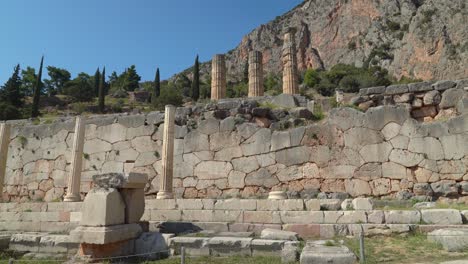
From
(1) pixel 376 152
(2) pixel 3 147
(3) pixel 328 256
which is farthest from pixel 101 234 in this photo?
(2) pixel 3 147

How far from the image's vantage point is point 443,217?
23.7 feet

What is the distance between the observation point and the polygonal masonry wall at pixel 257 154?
9.94 m

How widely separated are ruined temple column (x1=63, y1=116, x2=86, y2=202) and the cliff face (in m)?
43.3

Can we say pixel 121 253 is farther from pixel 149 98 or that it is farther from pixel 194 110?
pixel 149 98

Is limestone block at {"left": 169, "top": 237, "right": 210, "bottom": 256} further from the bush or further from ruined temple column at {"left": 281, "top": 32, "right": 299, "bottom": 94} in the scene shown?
the bush

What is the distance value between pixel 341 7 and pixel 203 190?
7423cm

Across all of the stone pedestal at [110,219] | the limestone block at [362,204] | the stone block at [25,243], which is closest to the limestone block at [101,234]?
the stone pedestal at [110,219]

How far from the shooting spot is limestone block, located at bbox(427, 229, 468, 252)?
5934 mm

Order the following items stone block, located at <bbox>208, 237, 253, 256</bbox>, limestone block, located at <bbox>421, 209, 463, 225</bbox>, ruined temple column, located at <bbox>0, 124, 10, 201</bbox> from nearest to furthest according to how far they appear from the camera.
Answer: stone block, located at <bbox>208, 237, 253, 256</bbox>, limestone block, located at <bbox>421, 209, 463, 225</bbox>, ruined temple column, located at <bbox>0, 124, 10, 201</bbox>

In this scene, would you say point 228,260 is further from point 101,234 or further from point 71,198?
point 71,198

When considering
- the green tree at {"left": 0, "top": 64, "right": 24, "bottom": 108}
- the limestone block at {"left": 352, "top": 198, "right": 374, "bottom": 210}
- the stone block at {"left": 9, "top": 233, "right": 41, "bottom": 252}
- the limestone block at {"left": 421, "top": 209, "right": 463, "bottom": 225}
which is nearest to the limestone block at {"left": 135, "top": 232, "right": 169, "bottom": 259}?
the stone block at {"left": 9, "top": 233, "right": 41, "bottom": 252}

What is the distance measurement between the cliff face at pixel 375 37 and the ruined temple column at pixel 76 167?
43.3 meters

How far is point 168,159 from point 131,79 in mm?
64190

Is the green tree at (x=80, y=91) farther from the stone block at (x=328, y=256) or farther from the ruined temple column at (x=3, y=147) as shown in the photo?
the stone block at (x=328, y=256)
